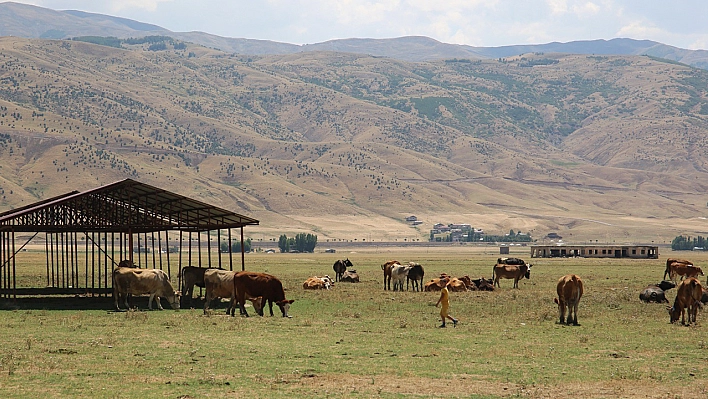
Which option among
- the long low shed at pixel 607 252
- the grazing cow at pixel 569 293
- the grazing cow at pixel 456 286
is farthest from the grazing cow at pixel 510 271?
the long low shed at pixel 607 252

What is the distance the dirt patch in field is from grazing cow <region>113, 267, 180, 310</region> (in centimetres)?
1537

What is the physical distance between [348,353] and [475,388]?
193 inches

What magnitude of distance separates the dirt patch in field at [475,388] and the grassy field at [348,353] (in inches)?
1.5

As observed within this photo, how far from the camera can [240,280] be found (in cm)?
3241

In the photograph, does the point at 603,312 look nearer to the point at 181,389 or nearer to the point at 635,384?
the point at 635,384

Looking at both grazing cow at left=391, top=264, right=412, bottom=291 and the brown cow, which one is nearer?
the brown cow

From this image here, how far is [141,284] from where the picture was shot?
34031 millimetres

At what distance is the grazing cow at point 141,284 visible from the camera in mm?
33812

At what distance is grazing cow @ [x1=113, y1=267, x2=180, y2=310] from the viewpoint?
1331 inches

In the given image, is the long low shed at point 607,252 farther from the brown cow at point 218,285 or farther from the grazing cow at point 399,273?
the brown cow at point 218,285

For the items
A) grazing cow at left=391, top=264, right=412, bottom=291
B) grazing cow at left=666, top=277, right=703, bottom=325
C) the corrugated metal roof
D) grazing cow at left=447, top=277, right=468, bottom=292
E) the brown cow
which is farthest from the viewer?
grazing cow at left=391, top=264, right=412, bottom=291

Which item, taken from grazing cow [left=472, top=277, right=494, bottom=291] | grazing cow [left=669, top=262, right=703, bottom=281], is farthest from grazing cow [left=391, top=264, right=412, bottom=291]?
grazing cow [left=669, top=262, right=703, bottom=281]

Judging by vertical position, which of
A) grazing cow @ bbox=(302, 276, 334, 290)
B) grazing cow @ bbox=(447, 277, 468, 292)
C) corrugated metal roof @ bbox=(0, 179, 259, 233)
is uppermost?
corrugated metal roof @ bbox=(0, 179, 259, 233)

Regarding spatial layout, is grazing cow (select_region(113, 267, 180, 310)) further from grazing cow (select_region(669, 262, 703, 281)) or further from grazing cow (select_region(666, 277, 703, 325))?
grazing cow (select_region(669, 262, 703, 281))
